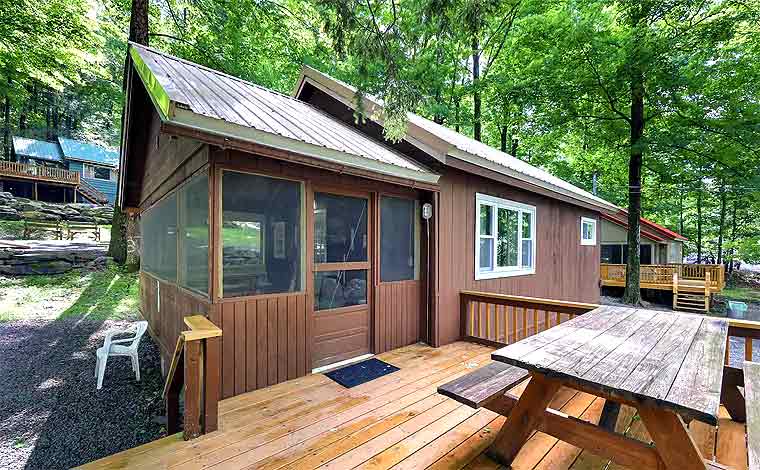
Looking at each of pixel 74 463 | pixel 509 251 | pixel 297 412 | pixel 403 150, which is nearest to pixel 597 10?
pixel 509 251

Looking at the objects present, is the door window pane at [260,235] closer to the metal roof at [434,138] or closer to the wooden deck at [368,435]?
the wooden deck at [368,435]

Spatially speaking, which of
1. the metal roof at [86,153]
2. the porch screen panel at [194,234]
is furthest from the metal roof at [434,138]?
the metal roof at [86,153]

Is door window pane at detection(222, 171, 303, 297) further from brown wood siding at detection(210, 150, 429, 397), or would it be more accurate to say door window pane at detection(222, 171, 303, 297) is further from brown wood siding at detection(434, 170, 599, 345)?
brown wood siding at detection(434, 170, 599, 345)

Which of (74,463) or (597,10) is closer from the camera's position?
(74,463)

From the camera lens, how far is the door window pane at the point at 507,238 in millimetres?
6055

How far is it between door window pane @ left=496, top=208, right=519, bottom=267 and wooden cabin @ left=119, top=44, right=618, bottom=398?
0.12ft

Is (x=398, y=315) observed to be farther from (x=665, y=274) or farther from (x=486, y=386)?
(x=665, y=274)

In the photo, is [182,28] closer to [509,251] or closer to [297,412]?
[509,251]

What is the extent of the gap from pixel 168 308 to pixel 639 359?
533 cm

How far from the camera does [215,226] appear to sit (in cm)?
311

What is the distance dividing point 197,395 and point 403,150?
153 inches

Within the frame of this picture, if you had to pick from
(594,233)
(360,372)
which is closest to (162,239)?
(360,372)

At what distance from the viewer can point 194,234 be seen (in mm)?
3664

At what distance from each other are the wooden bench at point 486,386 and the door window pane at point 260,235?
1.96m
